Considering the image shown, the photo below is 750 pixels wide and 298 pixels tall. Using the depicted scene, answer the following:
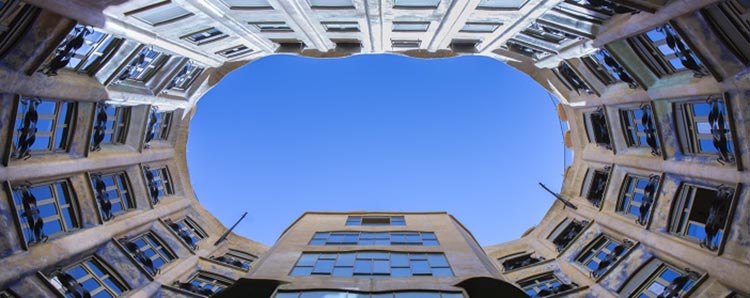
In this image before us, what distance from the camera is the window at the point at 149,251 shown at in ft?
69.7

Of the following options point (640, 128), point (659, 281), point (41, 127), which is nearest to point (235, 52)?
point (41, 127)

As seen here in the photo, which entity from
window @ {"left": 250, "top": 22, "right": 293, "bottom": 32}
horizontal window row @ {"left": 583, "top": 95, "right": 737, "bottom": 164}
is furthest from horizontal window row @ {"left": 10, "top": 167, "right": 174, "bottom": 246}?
horizontal window row @ {"left": 583, "top": 95, "right": 737, "bottom": 164}

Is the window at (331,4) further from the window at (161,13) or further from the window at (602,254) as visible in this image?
the window at (602,254)

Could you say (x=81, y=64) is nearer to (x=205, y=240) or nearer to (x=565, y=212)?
(x=205, y=240)

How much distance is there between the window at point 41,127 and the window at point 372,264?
11414 mm

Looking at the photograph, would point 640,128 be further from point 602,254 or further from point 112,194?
point 112,194

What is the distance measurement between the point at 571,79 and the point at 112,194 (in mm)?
26080

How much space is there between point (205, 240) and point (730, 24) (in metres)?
29.0

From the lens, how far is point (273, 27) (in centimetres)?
2098

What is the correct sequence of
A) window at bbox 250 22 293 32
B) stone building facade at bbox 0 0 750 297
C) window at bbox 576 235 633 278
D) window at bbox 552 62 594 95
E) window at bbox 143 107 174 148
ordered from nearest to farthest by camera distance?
1. stone building facade at bbox 0 0 750 297
2. window at bbox 250 22 293 32
3. window at bbox 576 235 633 278
4. window at bbox 552 62 594 95
5. window at bbox 143 107 174 148

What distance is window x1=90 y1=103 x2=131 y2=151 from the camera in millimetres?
20781

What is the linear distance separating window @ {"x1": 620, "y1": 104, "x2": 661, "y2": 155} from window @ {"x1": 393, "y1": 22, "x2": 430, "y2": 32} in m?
11.0

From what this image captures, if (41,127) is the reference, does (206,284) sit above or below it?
below

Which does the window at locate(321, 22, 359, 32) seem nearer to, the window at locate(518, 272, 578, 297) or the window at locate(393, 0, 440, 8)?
the window at locate(393, 0, 440, 8)
